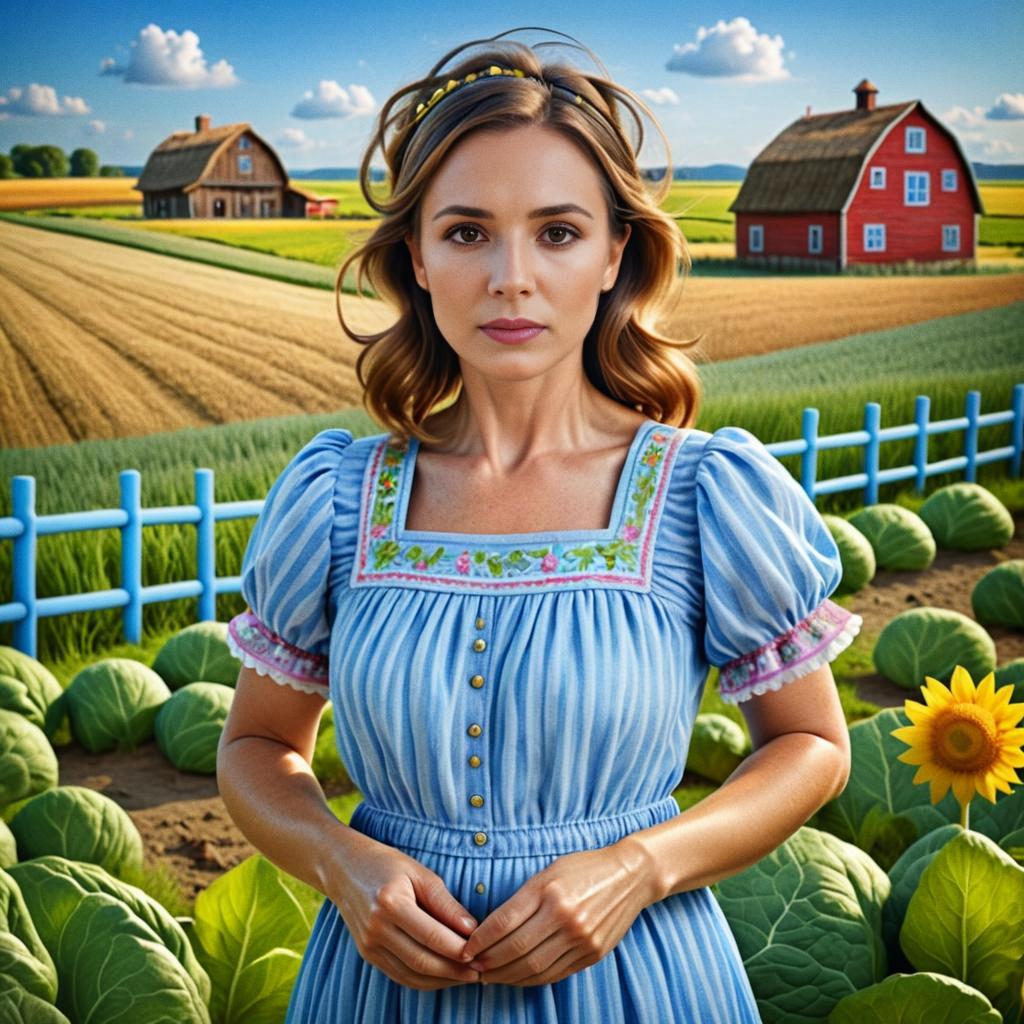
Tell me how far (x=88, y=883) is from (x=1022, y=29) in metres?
4.22

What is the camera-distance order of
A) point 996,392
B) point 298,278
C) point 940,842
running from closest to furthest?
point 940,842
point 298,278
point 996,392

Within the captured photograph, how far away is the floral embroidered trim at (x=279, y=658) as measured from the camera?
1.34 meters

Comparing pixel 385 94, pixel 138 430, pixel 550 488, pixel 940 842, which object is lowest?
pixel 940 842

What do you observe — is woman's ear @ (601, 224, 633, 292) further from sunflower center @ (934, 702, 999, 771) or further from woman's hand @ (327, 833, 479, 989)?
sunflower center @ (934, 702, 999, 771)

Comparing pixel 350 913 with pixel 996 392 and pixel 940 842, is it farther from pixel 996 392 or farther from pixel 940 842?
pixel 996 392

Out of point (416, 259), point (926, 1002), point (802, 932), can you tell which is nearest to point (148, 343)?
point (802, 932)

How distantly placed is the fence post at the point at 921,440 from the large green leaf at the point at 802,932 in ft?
13.0

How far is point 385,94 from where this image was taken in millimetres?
4262

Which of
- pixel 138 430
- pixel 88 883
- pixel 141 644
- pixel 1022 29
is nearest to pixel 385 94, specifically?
pixel 138 430

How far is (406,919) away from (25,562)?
3.16 metres

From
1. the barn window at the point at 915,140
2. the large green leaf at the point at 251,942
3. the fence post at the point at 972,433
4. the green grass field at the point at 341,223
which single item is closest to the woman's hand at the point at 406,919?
the large green leaf at the point at 251,942

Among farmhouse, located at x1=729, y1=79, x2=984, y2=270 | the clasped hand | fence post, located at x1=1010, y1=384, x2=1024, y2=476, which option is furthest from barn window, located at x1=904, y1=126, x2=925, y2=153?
the clasped hand

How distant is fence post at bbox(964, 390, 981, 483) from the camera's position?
5791 mm

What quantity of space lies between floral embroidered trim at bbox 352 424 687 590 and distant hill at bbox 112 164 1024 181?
308 cm
